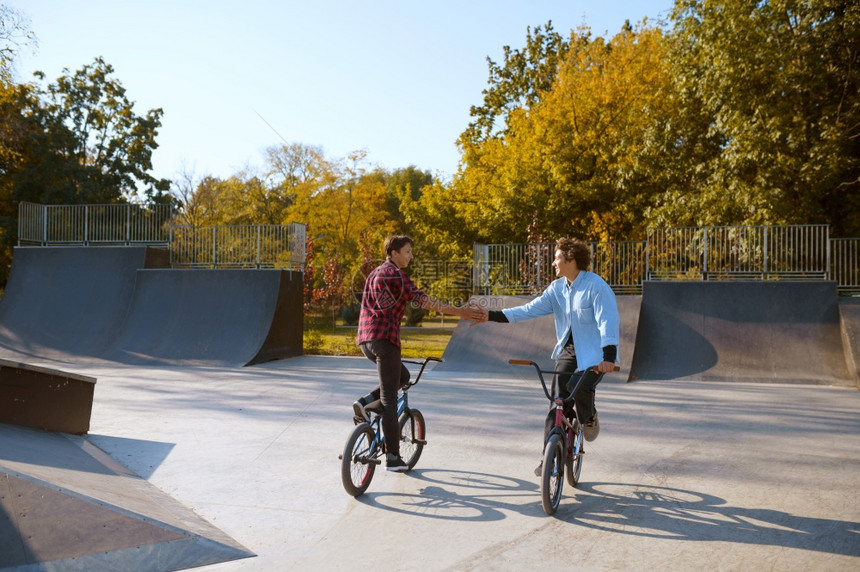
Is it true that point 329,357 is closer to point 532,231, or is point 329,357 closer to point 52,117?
point 532,231

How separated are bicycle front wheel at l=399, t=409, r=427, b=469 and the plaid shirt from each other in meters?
0.97

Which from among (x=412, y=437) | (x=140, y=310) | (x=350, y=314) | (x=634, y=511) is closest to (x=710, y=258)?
(x=412, y=437)

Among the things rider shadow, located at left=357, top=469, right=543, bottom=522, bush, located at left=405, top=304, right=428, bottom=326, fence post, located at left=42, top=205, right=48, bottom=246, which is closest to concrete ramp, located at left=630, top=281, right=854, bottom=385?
Answer: rider shadow, located at left=357, top=469, right=543, bottom=522

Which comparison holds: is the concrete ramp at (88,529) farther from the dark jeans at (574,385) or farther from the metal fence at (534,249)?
the metal fence at (534,249)

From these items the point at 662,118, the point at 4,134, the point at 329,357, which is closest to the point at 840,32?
the point at 662,118

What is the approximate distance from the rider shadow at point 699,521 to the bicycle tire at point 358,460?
1.46 meters

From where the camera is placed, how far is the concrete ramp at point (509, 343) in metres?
14.7

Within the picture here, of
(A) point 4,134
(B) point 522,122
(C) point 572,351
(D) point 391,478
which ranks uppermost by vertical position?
(B) point 522,122

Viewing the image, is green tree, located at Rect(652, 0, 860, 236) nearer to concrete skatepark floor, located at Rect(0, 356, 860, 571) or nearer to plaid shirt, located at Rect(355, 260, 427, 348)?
concrete skatepark floor, located at Rect(0, 356, 860, 571)

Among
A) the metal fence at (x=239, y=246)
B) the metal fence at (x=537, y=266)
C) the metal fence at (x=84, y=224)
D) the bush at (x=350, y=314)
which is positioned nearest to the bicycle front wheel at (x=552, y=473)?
the metal fence at (x=537, y=266)

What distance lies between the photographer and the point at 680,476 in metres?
6.04

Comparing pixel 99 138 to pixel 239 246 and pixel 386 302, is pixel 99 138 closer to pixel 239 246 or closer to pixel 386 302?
pixel 239 246

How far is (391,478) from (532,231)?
18.0 metres

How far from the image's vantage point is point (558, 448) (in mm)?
4863
